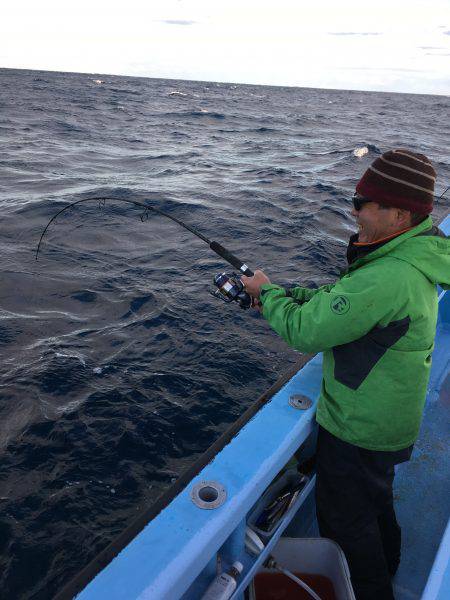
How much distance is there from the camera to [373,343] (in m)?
1.88

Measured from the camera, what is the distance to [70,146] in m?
17.8

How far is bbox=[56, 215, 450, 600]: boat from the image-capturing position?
151 centimetres

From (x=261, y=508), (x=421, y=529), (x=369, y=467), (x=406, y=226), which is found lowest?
(x=421, y=529)

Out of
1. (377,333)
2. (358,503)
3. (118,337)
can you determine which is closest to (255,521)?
(358,503)

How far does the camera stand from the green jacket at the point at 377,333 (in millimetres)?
1748

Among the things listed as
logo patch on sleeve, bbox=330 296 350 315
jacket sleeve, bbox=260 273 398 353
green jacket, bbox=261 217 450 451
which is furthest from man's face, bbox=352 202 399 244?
logo patch on sleeve, bbox=330 296 350 315

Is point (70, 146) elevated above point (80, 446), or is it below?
above

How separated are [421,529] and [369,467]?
3.10 ft

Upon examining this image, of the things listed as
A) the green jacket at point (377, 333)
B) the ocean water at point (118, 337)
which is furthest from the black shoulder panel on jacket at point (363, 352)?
the ocean water at point (118, 337)

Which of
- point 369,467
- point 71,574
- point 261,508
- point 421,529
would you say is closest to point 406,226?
point 369,467

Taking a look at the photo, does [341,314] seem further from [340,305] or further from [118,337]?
[118,337]

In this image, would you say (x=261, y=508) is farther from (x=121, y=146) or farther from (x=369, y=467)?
(x=121, y=146)

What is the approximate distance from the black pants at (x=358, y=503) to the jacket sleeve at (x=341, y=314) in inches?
23.0

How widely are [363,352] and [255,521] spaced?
3.38ft
